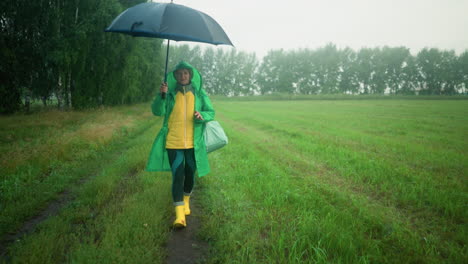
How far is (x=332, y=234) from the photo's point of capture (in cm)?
300

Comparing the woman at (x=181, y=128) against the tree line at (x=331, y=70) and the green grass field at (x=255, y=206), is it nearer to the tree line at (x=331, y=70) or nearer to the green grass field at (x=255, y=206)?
the green grass field at (x=255, y=206)

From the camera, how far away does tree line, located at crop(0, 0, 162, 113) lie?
1272 centimetres

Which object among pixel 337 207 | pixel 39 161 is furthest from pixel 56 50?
pixel 337 207

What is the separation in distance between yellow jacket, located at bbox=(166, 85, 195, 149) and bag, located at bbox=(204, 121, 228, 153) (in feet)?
0.99

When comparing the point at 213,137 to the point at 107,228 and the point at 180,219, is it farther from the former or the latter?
the point at 107,228

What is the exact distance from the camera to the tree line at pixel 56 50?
12.7m

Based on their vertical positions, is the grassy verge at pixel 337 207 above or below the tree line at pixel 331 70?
below

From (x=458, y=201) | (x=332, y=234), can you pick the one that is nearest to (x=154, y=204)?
(x=332, y=234)

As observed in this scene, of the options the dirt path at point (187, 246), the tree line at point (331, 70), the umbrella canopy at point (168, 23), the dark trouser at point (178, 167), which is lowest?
the dirt path at point (187, 246)

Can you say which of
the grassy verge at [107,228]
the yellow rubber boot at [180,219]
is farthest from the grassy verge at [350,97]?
the yellow rubber boot at [180,219]

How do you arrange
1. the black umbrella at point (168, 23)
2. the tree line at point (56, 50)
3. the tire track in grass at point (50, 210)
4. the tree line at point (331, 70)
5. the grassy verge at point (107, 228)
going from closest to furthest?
the grassy verge at point (107, 228), the tire track in grass at point (50, 210), the black umbrella at point (168, 23), the tree line at point (56, 50), the tree line at point (331, 70)

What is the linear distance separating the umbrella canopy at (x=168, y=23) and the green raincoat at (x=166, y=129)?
49 cm

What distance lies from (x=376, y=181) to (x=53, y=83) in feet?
62.2

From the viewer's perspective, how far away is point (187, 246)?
294cm
